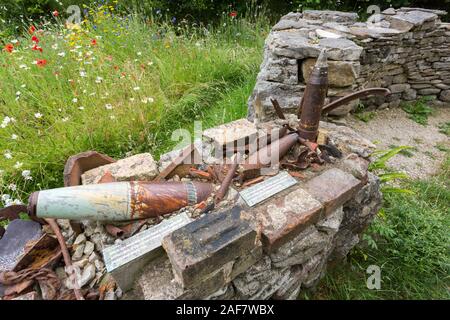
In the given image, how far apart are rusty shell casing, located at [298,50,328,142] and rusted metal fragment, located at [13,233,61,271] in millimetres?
1431

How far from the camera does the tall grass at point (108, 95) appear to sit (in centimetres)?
248

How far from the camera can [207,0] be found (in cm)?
701

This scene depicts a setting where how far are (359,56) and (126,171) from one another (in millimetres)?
2381

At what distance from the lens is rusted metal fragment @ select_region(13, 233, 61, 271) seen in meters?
1.16

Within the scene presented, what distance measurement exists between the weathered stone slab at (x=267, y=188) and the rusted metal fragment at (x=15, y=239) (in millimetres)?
1038

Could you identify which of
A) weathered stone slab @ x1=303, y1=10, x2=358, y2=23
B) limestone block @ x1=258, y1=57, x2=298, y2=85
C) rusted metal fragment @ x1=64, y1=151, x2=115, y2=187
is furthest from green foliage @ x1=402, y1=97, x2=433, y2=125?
rusted metal fragment @ x1=64, y1=151, x2=115, y2=187

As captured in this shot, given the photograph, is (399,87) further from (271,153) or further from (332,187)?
(271,153)

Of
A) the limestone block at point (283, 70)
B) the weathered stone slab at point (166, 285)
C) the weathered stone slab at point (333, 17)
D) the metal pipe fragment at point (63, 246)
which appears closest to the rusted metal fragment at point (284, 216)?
the weathered stone slab at point (166, 285)

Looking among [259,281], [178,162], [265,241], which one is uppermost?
[178,162]

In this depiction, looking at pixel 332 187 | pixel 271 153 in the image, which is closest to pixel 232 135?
pixel 271 153

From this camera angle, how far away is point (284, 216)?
4.41 feet

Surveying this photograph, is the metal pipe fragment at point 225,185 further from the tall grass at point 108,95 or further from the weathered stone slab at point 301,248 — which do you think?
the tall grass at point 108,95

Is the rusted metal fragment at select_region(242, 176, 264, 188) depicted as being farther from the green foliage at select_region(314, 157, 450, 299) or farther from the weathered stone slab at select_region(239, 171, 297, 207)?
the green foliage at select_region(314, 157, 450, 299)
